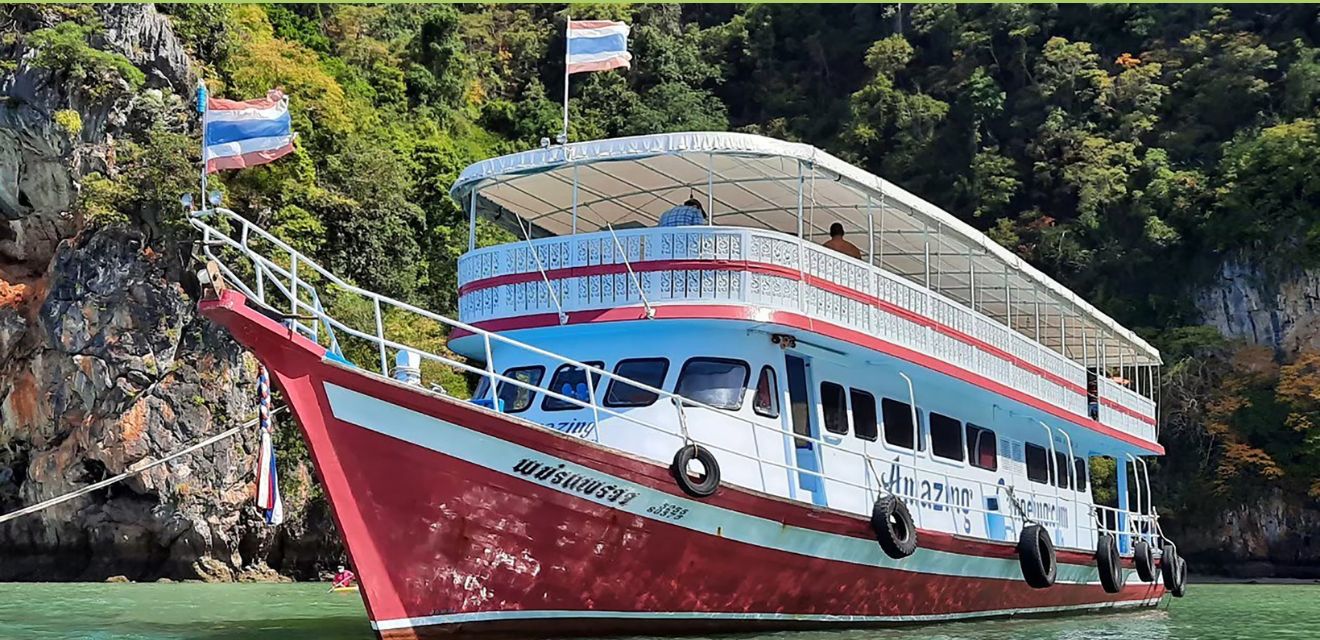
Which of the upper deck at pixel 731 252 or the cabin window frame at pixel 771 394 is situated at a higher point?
the upper deck at pixel 731 252

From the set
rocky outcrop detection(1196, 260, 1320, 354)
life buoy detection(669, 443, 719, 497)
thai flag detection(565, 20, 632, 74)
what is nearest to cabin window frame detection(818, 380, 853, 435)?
life buoy detection(669, 443, 719, 497)

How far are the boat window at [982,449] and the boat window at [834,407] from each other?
2.91m

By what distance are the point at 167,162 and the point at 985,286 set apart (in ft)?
61.8

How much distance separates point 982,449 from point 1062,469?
339cm

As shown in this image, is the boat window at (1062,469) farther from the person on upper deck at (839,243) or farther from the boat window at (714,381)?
the boat window at (714,381)

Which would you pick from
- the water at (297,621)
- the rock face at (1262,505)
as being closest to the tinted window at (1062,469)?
the water at (297,621)

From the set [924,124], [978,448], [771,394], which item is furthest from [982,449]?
[924,124]

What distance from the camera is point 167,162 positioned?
2862cm

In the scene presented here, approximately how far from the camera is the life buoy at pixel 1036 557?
13.9 m

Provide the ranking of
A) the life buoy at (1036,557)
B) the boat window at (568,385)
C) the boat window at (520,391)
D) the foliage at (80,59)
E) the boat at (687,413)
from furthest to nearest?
the foliage at (80,59) < the life buoy at (1036,557) < the boat window at (520,391) < the boat window at (568,385) < the boat at (687,413)

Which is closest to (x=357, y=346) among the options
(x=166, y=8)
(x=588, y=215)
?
(x=166, y=8)

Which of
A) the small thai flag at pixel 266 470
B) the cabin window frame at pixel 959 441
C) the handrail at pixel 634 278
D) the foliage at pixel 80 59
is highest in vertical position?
the foliage at pixel 80 59

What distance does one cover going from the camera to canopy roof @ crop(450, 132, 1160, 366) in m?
11.8

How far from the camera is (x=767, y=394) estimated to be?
11859mm
